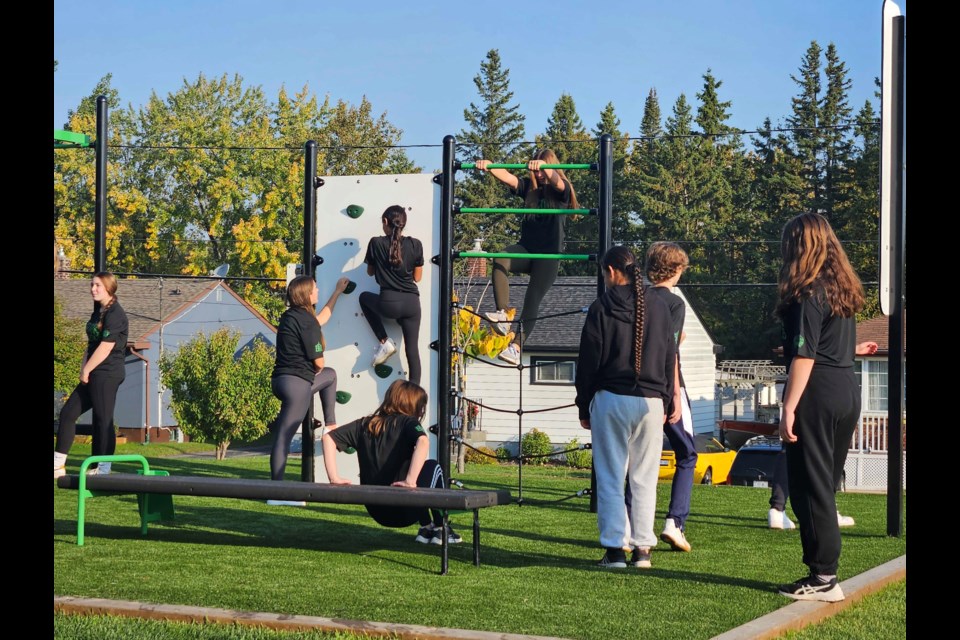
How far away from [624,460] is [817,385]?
1.49m

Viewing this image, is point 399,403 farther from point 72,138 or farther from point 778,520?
point 72,138

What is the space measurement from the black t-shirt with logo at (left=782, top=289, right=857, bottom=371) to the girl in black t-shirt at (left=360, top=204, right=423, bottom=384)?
562 cm

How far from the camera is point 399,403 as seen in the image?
7.81 m

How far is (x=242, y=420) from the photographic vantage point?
108ft

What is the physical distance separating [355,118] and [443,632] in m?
60.3

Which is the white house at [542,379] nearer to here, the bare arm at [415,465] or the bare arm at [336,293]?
the bare arm at [336,293]

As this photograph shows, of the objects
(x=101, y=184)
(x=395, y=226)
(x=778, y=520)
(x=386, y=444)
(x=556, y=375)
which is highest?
(x=101, y=184)

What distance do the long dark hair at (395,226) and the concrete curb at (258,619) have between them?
5.94 meters

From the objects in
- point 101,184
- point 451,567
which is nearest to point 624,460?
point 451,567

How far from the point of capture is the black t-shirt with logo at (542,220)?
11336 mm

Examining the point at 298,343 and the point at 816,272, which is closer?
the point at 816,272

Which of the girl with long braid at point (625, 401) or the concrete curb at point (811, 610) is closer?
the concrete curb at point (811, 610)

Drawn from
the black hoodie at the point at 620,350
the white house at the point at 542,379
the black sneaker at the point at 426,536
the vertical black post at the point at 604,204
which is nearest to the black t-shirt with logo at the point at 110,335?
the black sneaker at the point at 426,536
